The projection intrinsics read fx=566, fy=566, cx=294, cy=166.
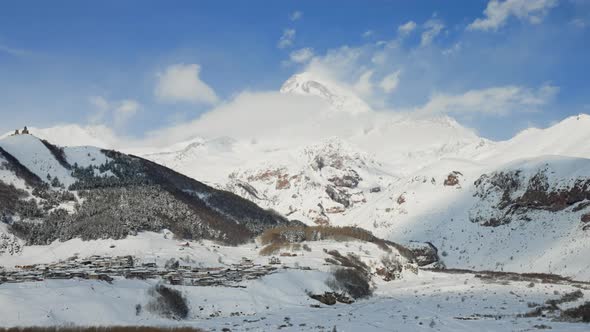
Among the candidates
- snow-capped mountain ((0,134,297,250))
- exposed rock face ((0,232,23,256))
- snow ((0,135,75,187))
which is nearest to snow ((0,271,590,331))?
exposed rock face ((0,232,23,256))

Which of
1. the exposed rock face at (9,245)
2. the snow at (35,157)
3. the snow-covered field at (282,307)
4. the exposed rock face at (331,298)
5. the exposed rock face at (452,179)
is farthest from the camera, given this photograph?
the exposed rock face at (452,179)

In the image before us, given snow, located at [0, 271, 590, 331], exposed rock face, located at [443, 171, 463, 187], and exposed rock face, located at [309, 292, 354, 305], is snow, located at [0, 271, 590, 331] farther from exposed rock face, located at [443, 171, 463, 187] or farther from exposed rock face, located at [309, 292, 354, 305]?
exposed rock face, located at [443, 171, 463, 187]

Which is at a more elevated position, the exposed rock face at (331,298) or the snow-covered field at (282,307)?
the snow-covered field at (282,307)

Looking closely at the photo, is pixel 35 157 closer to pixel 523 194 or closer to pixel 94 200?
pixel 94 200

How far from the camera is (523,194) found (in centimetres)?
12656

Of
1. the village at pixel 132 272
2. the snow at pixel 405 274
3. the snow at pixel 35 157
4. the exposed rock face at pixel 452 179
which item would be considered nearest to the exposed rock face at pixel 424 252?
the snow at pixel 405 274

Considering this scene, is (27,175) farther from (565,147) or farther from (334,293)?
(565,147)

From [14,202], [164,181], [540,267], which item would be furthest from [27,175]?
[540,267]

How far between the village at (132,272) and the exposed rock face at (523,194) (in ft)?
212

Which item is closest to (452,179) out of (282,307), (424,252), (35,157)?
(424,252)

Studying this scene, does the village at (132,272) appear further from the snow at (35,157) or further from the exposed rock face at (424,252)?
the exposed rock face at (424,252)

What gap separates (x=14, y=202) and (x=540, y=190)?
104440mm

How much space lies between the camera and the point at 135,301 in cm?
4319

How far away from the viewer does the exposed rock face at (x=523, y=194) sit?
11262 cm
